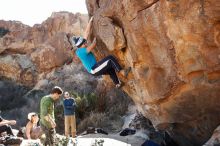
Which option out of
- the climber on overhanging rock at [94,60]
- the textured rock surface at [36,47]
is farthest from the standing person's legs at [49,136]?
the textured rock surface at [36,47]

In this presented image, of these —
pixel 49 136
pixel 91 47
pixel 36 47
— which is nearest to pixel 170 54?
pixel 91 47

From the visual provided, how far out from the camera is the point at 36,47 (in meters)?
24.8

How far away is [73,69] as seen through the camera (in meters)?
23.7

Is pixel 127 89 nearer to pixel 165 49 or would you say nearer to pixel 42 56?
pixel 165 49

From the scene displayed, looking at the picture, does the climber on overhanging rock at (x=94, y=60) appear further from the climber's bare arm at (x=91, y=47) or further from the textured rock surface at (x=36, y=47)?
the textured rock surface at (x=36, y=47)

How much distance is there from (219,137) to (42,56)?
18.6 m

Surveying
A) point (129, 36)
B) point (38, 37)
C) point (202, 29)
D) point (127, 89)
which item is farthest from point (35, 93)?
point (202, 29)

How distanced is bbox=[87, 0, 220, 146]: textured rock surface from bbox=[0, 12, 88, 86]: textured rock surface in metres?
14.9

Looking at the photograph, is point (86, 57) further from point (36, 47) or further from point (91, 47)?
point (36, 47)

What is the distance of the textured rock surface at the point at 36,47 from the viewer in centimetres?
2394

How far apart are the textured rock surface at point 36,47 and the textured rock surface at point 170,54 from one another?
48.7 ft

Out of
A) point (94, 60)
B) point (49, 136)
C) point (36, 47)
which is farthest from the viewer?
point (36, 47)

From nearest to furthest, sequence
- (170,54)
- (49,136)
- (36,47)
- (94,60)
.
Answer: (49,136), (170,54), (94,60), (36,47)

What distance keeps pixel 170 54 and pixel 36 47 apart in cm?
1817
